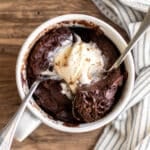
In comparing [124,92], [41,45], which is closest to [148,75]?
[124,92]

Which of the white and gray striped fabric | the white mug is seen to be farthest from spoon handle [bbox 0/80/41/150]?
the white and gray striped fabric

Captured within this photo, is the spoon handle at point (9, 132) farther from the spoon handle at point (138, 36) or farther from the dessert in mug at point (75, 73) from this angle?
the spoon handle at point (138, 36)

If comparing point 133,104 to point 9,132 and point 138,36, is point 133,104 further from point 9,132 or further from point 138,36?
point 9,132

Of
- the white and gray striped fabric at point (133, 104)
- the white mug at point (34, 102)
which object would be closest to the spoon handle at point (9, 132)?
the white mug at point (34, 102)

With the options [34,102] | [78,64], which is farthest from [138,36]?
[34,102]

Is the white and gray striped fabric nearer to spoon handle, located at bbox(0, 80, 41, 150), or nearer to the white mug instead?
the white mug

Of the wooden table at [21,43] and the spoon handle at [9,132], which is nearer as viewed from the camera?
the spoon handle at [9,132]
